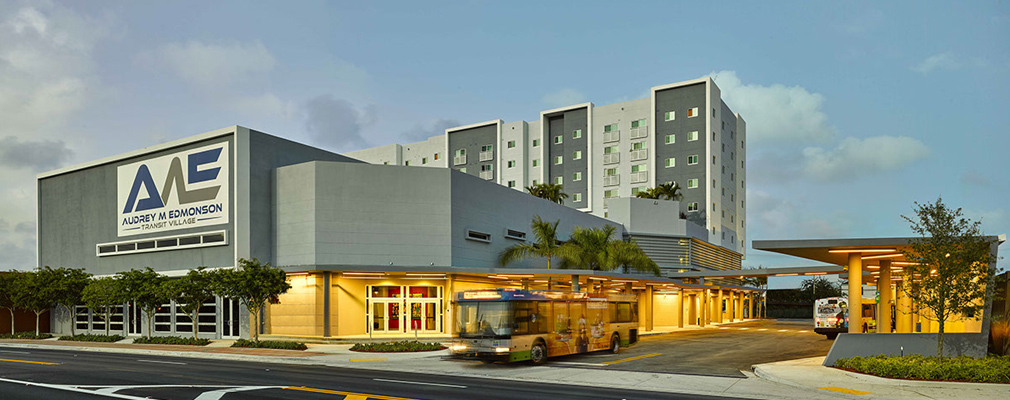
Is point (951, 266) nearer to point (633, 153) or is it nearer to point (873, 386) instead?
point (873, 386)

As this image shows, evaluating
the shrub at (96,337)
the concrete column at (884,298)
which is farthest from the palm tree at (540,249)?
the shrub at (96,337)

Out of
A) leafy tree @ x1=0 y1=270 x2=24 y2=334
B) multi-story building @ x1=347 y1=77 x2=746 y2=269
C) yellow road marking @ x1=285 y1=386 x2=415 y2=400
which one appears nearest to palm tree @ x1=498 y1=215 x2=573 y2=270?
multi-story building @ x1=347 y1=77 x2=746 y2=269

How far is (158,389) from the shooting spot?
19000 mm

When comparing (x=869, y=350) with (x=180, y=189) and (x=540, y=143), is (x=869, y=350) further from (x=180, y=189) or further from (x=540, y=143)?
(x=540, y=143)

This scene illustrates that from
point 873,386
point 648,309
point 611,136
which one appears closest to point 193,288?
point 873,386

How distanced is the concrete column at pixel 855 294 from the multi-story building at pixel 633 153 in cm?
4396

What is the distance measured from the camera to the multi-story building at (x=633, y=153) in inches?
3248

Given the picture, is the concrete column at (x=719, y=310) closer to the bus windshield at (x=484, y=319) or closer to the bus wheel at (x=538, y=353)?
the bus wheel at (x=538, y=353)

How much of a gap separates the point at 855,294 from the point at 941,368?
7668 mm

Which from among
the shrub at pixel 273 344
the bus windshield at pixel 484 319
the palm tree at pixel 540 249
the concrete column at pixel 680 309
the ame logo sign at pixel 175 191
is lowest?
the concrete column at pixel 680 309

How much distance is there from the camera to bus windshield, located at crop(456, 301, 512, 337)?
26188mm

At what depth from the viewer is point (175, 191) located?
47.3 metres

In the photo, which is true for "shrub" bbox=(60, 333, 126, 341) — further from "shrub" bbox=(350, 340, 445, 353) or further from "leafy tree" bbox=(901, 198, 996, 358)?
"leafy tree" bbox=(901, 198, 996, 358)

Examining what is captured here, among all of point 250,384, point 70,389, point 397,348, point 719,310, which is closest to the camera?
point 70,389
